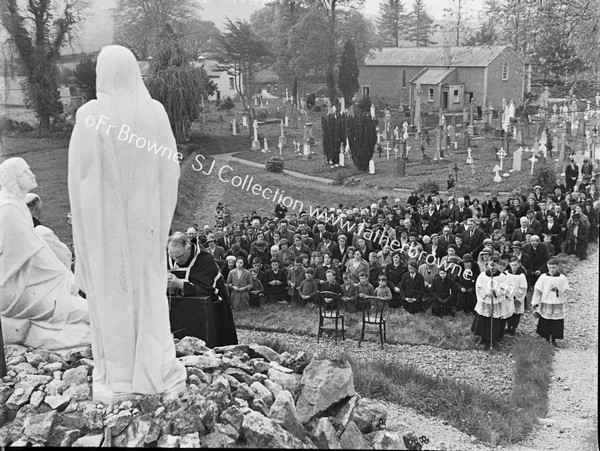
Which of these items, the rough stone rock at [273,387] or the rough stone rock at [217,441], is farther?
the rough stone rock at [273,387]

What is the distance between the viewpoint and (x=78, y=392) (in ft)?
19.3

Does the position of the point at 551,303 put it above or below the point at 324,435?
below

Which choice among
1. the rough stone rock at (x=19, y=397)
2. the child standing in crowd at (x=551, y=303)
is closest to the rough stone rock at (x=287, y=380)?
the rough stone rock at (x=19, y=397)

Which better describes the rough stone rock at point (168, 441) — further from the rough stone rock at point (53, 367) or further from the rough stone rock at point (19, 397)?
the rough stone rock at point (53, 367)

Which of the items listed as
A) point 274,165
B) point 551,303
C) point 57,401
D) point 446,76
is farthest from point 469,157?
point 57,401

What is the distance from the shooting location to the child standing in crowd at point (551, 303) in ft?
36.1

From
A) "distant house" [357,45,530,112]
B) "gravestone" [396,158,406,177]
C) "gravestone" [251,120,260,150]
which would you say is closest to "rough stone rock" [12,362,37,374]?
"gravestone" [251,120,260,150]

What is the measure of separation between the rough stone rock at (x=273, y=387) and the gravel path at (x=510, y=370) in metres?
1.20

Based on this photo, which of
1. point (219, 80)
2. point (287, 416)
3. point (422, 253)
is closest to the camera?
point (287, 416)

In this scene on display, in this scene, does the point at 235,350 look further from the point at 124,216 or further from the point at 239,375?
the point at 124,216

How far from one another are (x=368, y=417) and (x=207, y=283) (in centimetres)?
245

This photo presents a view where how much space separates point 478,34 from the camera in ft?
55.5

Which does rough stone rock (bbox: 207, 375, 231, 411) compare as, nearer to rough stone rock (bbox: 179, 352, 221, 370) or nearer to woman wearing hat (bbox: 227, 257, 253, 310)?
rough stone rock (bbox: 179, 352, 221, 370)

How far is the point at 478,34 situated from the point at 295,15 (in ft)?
15.4
